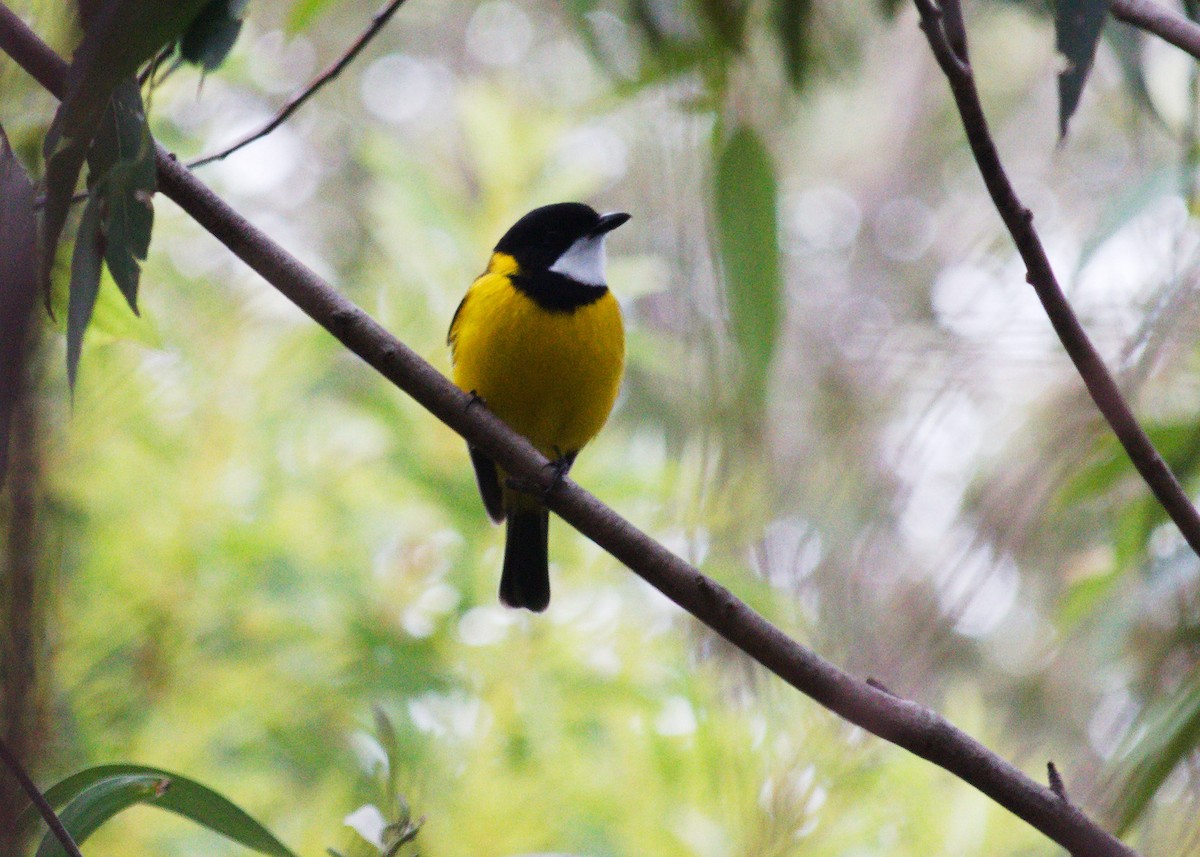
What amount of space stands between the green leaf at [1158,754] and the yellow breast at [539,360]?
2228 mm

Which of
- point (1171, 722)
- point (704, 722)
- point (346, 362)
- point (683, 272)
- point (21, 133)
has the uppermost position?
point (683, 272)

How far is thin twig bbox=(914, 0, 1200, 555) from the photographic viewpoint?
5.67 feet

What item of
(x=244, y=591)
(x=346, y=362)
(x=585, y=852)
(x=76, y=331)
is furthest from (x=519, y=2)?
(x=76, y=331)

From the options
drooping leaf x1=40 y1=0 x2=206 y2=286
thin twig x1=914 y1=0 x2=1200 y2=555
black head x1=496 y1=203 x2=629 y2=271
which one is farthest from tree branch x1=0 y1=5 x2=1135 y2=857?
black head x1=496 y1=203 x2=629 y2=271

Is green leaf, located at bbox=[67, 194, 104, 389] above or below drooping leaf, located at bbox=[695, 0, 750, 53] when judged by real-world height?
below

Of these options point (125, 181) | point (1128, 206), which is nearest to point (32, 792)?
point (125, 181)

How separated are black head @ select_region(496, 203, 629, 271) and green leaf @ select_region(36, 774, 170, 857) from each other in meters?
2.71

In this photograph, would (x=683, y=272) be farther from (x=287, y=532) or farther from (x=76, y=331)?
(x=287, y=532)

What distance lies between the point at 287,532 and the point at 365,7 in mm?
7135

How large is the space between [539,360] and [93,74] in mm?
2403

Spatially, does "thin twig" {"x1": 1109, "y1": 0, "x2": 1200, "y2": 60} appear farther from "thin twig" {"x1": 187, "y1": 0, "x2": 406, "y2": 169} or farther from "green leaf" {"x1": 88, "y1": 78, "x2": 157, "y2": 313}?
"green leaf" {"x1": 88, "y1": 78, "x2": 157, "y2": 313}

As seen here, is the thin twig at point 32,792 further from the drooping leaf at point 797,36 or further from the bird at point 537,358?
the bird at point 537,358

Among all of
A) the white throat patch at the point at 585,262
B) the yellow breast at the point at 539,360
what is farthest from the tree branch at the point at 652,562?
the white throat patch at the point at 585,262

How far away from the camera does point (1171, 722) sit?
2.15 metres
